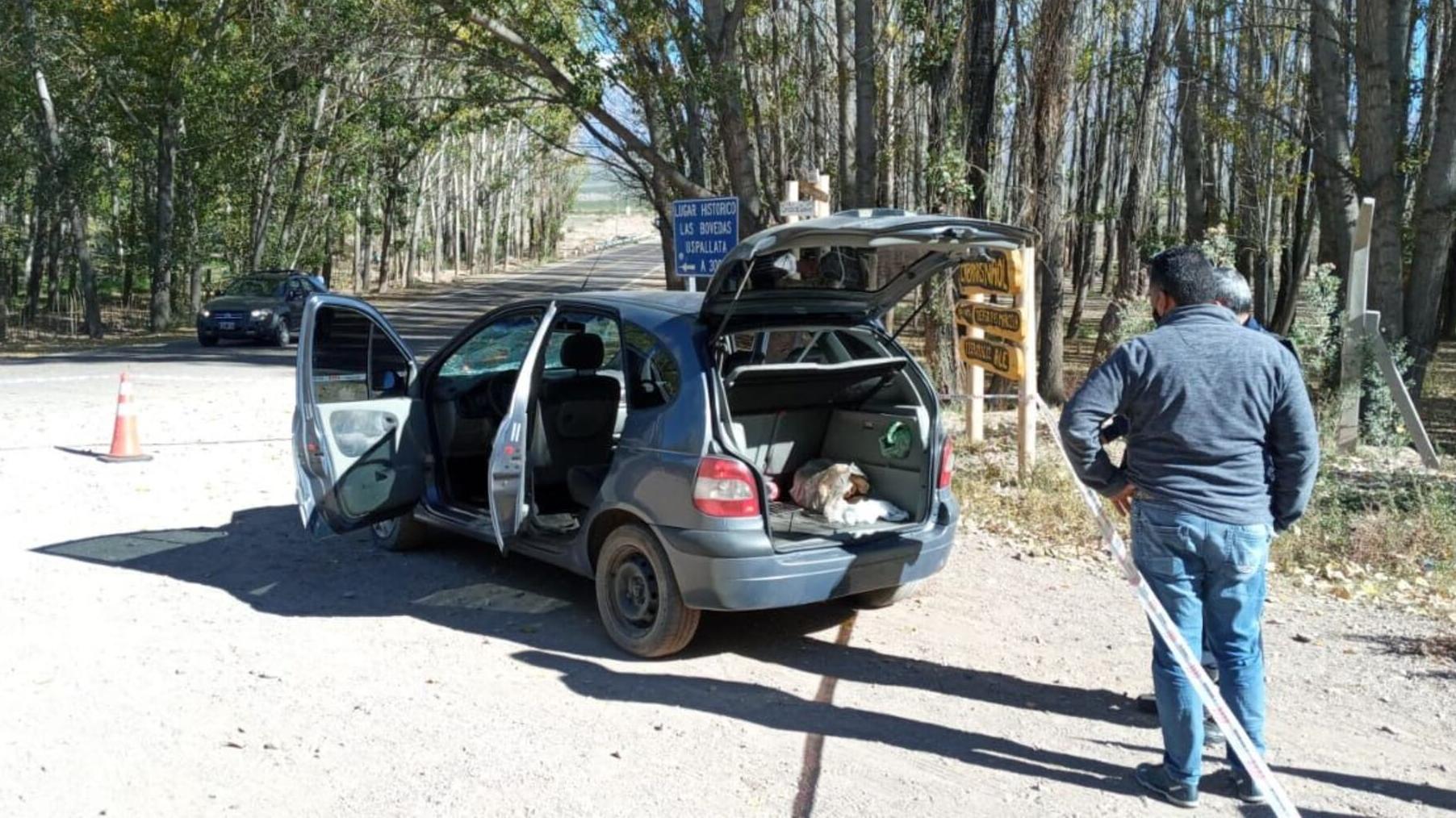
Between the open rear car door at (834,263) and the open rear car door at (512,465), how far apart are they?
3.37 ft

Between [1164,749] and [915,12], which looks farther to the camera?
[915,12]

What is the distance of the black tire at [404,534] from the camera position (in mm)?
7797

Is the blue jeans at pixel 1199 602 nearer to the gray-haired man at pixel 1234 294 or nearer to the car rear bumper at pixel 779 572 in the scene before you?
the gray-haired man at pixel 1234 294

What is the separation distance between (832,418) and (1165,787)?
2.91 meters

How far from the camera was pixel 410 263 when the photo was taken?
2242 inches

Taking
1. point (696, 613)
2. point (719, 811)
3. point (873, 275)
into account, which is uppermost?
point (873, 275)

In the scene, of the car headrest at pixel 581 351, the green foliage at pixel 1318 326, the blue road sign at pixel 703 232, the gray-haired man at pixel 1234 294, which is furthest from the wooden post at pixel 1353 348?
the car headrest at pixel 581 351

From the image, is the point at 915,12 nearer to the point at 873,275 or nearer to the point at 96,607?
the point at 873,275

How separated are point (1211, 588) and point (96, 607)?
18.2 ft

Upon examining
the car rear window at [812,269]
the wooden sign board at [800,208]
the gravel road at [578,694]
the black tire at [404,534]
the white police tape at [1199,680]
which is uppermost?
the wooden sign board at [800,208]

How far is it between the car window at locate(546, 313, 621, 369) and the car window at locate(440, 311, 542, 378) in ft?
0.61

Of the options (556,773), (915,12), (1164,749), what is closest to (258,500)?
(556,773)

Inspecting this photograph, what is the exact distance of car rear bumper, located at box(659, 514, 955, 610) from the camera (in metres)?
5.48

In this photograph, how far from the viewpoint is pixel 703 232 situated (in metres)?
11.4
